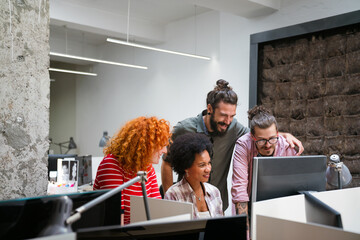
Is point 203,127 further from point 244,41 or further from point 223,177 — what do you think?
point 244,41

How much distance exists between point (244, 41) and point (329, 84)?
1522mm

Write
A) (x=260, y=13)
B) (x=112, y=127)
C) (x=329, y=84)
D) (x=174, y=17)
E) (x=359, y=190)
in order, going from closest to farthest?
(x=359, y=190)
(x=329, y=84)
(x=260, y=13)
(x=174, y=17)
(x=112, y=127)

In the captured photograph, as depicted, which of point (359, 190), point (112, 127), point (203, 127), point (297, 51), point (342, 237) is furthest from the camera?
point (112, 127)

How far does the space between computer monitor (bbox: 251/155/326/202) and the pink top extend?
523 mm

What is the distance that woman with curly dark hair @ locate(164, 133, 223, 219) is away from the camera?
2.10 metres

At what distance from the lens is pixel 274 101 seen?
4.81 metres

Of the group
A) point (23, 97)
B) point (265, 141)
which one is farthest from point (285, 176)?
point (23, 97)

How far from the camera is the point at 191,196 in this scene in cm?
211

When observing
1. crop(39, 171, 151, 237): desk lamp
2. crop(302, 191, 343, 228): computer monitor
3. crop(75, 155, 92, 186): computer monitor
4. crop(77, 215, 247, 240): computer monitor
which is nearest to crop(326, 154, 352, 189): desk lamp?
crop(302, 191, 343, 228): computer monitor

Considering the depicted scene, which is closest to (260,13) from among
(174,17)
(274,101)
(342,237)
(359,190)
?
(274,101)

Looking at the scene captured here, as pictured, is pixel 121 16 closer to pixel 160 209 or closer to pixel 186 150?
pixel 186 150

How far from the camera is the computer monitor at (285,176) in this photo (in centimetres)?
171

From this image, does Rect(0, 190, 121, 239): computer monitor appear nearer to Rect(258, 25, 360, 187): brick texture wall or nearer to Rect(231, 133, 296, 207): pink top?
Rect(231, 133, 296, 207): pink top

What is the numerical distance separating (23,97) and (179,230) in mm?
1224
